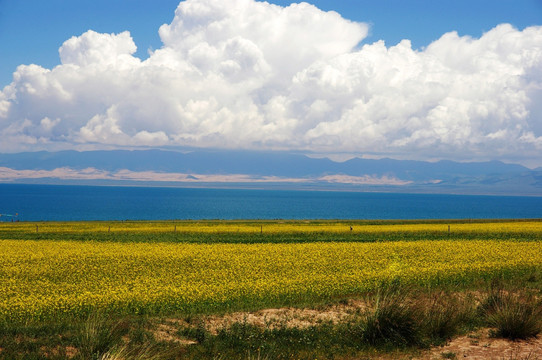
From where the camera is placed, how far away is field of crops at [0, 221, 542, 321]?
1998 cm

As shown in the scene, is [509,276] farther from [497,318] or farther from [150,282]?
[150,282]

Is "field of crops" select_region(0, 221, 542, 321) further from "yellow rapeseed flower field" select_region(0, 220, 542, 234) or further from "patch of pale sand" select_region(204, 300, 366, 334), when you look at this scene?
"yellow rapeseed flower field" select_region(0, 220, 542, 234)

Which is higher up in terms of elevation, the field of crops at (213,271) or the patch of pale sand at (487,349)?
the patch of pale sand at (487,349)

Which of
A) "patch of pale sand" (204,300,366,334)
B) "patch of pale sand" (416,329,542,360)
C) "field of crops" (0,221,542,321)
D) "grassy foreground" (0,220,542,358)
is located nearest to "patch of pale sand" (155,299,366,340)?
"patch of pale sand" (204,300,366,334)

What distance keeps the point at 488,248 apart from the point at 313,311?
25268 millimetres

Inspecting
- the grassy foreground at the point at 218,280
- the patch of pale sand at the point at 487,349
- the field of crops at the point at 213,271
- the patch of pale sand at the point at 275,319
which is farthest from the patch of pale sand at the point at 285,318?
the patch of pale sand at the point at 487,349

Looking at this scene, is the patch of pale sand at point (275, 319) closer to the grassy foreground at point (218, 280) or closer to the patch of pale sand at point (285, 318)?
the patch of pale sand at point (285, 318)

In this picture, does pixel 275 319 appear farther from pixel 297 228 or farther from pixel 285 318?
pixel 297 228

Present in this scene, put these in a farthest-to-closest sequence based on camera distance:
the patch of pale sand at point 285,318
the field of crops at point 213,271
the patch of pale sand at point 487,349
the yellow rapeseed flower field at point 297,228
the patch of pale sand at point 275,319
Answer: the yellow rapeseed flower field at point 297,228
the field of crops at point 213,271
the patch of pale sand at point 285,318
the patch of pale sand at point 275,319
the patch of pale sand at point 487,349

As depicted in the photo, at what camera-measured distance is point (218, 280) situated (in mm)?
24828

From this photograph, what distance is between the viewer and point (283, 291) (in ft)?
72.1

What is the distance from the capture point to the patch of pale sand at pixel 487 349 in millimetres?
13242

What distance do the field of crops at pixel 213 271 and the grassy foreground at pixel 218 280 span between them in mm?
66

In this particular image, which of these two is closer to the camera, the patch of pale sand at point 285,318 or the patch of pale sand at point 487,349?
the patch of pale sand at point 487,349
